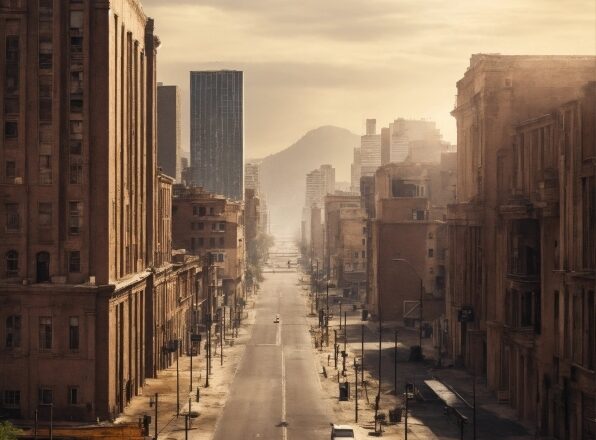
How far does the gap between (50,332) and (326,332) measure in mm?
74781

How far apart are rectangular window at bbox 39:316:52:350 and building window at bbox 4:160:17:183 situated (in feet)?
36.5

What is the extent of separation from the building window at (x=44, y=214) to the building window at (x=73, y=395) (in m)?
12.9

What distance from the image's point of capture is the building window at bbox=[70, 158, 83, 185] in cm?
8431

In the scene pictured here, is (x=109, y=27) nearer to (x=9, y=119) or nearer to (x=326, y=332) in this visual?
(x=9, y=119)

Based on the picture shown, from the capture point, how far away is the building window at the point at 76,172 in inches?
3319

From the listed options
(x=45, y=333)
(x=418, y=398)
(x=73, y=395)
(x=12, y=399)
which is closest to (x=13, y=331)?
(x=45, y=333)

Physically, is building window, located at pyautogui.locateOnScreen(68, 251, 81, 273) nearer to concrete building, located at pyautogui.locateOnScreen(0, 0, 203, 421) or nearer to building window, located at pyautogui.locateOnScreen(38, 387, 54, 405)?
concrete building, located at pyautogui.locateOnScreen(0, 0, 203, 421)

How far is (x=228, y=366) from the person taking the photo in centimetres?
12294

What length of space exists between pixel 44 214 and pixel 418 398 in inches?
1472

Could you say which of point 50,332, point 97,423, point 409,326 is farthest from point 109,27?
point 409,326

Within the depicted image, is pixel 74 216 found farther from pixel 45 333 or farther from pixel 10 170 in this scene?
pixel 45 333

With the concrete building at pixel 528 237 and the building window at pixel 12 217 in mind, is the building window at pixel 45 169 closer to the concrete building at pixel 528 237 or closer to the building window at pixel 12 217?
the building window at pixel 12 217

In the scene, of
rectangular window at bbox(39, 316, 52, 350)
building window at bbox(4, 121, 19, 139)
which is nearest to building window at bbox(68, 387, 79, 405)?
rectangular window at bbox(39, 316, 52, 350)

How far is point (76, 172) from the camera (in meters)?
84.4
